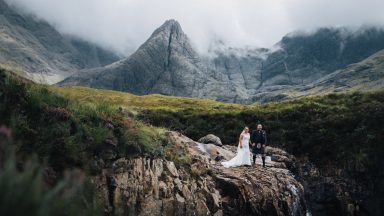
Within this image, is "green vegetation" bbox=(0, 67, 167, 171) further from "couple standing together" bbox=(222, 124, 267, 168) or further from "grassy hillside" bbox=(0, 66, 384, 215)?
"couple standing together" bbox=(222, 124, 267, 168)

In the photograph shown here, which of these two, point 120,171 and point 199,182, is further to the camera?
point 199,182

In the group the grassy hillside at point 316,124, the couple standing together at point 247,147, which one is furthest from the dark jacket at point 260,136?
the grassy hillside at point 316,124

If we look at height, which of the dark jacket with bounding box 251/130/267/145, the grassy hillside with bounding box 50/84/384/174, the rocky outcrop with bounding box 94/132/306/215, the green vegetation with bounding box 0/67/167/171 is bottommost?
the rocky outcrop with bounding box 94/132/306/215

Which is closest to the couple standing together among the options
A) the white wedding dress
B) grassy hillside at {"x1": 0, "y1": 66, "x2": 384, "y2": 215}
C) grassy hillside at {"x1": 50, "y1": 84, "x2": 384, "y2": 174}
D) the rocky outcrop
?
the white wedding dress

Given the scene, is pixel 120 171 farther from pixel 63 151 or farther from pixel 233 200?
pixel 233 200

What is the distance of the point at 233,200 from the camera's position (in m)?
20.8

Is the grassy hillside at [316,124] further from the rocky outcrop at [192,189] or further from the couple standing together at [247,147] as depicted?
the rocky outcrop at [192,189]

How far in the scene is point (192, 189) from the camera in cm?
1812

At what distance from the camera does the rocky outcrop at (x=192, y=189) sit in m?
15.0

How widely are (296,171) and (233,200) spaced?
1897 cm

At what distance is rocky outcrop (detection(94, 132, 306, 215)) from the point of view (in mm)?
14992

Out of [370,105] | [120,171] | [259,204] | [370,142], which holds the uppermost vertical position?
[370,105]

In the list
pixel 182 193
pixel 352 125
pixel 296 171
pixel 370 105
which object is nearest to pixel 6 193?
pixel 182 193

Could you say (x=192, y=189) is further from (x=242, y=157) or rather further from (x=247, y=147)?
(x=247, y=147)
